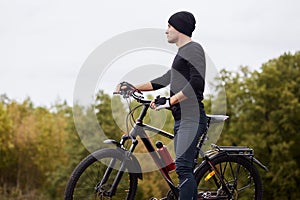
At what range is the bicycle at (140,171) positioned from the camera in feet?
19.6

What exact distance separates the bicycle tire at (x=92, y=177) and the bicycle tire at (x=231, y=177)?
2.54 feet

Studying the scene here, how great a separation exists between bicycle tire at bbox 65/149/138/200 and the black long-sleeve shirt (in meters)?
0.74

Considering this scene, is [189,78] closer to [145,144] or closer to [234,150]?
[145,144]

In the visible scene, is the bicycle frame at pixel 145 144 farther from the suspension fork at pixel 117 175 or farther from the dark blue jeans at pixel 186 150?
the dark blue jeans at pixel 186 150

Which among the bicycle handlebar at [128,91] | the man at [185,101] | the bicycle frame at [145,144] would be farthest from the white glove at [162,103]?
the bicycle handlebar at [128,91]

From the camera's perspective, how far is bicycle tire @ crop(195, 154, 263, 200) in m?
6.44

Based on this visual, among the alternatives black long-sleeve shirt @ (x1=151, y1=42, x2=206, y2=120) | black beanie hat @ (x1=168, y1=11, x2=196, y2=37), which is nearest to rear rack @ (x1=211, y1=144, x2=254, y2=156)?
black long-sleeve shirt @ (x1=151, y1=42, x2=206, y2=120)

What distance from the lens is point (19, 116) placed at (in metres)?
61.9

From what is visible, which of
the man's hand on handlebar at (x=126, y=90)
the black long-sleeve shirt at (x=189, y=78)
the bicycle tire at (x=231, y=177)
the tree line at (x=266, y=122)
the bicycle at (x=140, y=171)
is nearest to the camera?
the black long-sleeve shirt at (x=189, y=78)

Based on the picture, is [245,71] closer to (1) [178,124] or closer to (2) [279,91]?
(2) [279,91]

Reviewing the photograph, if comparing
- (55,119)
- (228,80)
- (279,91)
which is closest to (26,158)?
(55,119)

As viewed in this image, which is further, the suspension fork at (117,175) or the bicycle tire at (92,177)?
the suspension fork at (117,175)

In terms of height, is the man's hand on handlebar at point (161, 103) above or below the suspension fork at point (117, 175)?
above

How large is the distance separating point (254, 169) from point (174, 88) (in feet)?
4.69
